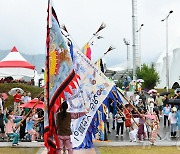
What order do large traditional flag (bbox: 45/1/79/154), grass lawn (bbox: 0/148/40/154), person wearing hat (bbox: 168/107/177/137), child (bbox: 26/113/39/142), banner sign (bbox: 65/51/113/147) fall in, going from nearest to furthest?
large traditional flag (bbox: 45/1/79/154) → grass lawn (bbox: 0/148/40/154) → banner sign (bbox: 65/51/113/147) → child (bbox: 26/113/39/142) → person wearing hat (bbox: 168/107/177/137)

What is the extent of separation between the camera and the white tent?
36.6 meters

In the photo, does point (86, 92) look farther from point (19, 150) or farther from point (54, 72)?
point (54, 72)

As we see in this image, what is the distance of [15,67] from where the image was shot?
3669 centimetres

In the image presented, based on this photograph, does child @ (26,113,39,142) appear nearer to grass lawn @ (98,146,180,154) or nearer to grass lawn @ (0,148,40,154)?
grass lawn @ (0,148,40,154)

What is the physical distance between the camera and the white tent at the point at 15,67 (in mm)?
36594

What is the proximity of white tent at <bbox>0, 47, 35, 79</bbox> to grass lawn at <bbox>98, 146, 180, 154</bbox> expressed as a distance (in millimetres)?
22011

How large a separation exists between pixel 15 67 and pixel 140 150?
23.2 m

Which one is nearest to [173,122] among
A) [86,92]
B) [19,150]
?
[86,92]

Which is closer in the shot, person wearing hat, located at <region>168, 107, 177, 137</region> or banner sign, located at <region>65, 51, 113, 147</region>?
banner sign, located at <region>65, 51, 113, 147</region>

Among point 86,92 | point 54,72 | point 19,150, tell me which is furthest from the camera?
A: point 86,92

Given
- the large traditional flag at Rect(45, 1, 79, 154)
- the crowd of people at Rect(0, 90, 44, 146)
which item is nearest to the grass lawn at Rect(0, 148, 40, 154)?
the crowd of people at Rect(0, 90, 44, 146)

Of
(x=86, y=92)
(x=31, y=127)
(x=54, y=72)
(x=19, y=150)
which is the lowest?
(x=19, y=150)

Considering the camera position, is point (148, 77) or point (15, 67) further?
point (148, 77)

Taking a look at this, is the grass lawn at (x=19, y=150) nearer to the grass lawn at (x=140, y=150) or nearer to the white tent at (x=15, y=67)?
the grass lawn at (x=140, y=150)
